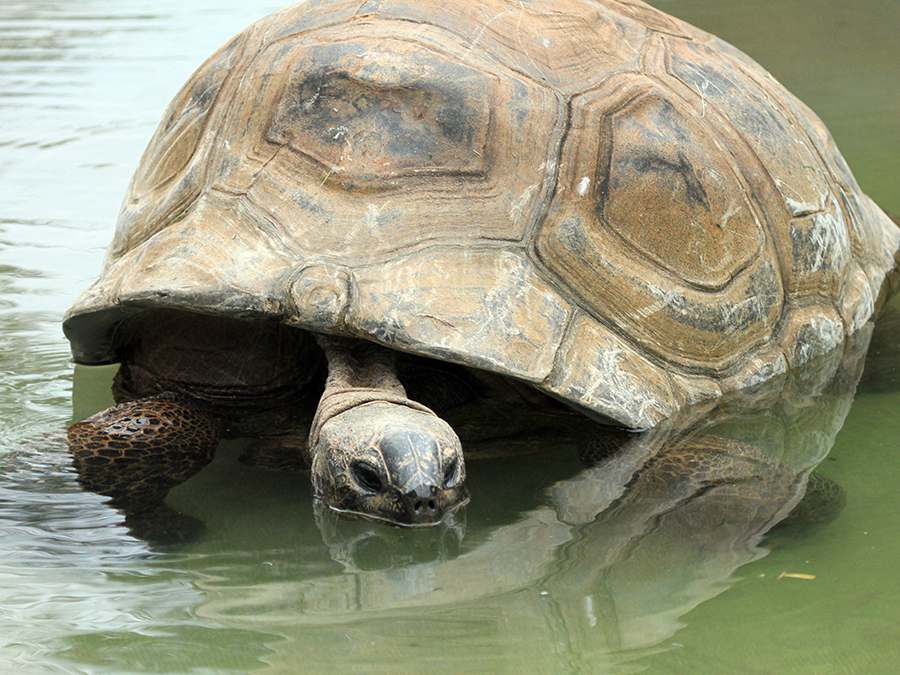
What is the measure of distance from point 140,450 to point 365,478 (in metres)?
0.76

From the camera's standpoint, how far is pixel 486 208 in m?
3.07

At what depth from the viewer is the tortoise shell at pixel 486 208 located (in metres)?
2.89

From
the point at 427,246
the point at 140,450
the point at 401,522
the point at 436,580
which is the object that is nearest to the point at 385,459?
the point at 401,522

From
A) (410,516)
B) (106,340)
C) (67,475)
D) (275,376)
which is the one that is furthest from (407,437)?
(106,340)

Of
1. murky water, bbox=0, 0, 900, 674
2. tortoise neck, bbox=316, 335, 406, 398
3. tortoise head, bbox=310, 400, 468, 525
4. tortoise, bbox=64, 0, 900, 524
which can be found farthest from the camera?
tortoise neck, bbox=316, 335, 406, 398

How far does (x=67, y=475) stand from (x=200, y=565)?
0.71 meters

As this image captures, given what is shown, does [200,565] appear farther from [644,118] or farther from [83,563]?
[644,118]

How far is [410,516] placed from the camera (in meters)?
2.66

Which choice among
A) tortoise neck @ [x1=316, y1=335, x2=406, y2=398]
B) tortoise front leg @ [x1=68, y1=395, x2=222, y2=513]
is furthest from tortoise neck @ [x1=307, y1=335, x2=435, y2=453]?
tortoise front leg @ [x1=68, y1=395, x2=222, y2=513]

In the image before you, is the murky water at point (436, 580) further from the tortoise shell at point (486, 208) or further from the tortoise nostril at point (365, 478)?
the tortoise shell at point (486, 208)

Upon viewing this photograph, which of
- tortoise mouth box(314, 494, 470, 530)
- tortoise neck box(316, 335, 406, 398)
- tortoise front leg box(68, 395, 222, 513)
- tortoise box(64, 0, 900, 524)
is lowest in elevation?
tortoise front leg box(68, 395, 222, 513)

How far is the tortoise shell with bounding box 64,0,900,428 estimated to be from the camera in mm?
A: 2893

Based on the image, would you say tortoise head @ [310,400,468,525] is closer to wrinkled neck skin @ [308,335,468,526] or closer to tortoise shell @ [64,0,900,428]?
wrinkled neck skin @ [308,335,468,526]

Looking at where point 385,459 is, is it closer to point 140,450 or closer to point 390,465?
point 390,465
